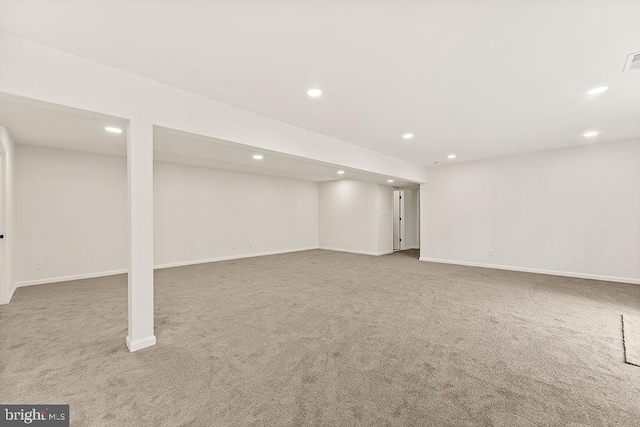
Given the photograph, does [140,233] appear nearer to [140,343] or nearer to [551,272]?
[140,343]

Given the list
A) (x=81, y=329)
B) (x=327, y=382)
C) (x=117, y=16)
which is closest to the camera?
(x=117, y=16)

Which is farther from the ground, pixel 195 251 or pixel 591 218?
pixel 591 218

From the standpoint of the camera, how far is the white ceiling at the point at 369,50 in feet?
5.53

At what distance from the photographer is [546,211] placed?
5512 mm

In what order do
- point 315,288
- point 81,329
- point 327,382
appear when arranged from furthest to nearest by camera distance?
point 315,288, point 81,329, point 327,382

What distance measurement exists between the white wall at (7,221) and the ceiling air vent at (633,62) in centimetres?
684

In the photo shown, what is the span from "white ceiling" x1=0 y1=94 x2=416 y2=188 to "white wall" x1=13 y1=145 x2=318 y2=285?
0.42 metres

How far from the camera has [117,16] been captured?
1.74 metres

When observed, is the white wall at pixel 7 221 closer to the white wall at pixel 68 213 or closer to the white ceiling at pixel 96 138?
the white ceiling at pixel 96 138

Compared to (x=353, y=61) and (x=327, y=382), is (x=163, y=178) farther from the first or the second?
(x=327, y=382)

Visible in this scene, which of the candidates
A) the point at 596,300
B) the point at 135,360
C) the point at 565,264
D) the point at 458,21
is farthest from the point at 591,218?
the point at 135,360

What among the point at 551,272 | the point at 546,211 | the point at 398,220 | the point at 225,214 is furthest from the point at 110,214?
the point at 551,272

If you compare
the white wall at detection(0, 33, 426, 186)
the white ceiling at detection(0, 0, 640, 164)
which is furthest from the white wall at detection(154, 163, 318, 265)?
the white ceiling at detection(0, 0, 640, 164)

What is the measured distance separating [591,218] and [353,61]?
19.2 ft
